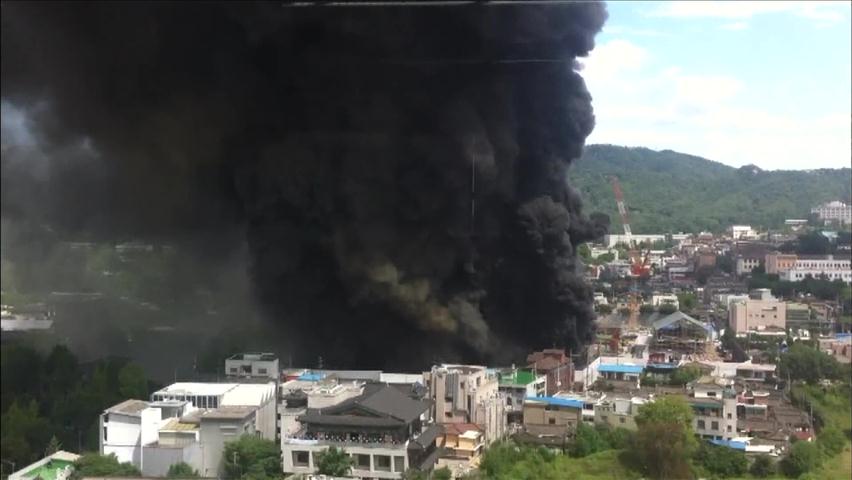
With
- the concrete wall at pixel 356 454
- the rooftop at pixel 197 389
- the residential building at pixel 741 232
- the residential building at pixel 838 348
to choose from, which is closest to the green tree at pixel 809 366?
the residential building at pixel 838 348

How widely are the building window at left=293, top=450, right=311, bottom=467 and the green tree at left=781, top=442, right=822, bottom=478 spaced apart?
11.4 feet

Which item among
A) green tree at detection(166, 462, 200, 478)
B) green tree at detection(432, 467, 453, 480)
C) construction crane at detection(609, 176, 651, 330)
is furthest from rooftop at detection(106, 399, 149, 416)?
construction crane at detection(609, 176, 651, 330)

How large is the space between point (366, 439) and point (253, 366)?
2718mm

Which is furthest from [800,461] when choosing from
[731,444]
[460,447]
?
[460,447]

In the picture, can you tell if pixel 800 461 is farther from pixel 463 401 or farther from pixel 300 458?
pixel 300 458

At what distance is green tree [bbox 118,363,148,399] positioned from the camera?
8305mm

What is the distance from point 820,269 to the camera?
1588 cm

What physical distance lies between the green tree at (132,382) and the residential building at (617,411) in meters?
3.81

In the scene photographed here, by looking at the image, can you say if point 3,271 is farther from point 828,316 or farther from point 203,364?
point 828,316

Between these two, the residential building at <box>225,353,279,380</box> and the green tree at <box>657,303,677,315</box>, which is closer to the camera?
the residential building at <box>225,353,279,380</box>

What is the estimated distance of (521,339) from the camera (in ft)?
35.8

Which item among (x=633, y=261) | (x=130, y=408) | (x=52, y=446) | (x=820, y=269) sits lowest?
(x=52, y=446)

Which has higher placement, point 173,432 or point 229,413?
point 229,413

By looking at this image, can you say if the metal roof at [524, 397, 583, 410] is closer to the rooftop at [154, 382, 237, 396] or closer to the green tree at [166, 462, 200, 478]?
the rooftop at [154, 382, 237, 396]
